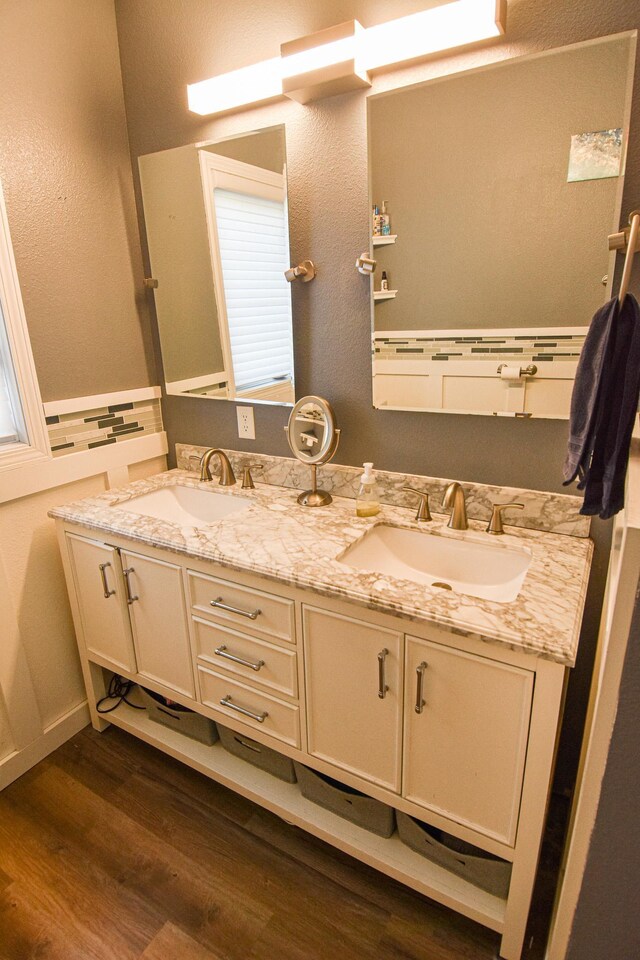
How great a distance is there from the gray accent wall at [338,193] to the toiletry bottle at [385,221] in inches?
2.4

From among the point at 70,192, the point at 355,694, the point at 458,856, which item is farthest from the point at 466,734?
the point at 70,192

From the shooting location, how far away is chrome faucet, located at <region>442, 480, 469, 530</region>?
1.37 metres

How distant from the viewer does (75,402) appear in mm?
1731

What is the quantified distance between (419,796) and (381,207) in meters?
1.44

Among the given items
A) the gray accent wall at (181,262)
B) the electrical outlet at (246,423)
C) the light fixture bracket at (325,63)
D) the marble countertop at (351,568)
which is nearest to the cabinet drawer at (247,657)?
the marble countertop at (351,568)

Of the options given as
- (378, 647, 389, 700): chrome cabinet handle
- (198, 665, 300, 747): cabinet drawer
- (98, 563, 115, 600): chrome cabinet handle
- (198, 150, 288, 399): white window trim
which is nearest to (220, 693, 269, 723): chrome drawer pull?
(198, 665, 300, 747): cabinet drawer

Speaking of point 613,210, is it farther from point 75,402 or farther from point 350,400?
point 75,402

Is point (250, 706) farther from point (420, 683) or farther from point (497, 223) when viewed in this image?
point (497, 223)

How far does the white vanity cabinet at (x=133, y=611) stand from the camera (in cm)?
146

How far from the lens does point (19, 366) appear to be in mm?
1574

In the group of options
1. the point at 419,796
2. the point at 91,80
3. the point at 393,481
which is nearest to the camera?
the point at 419,796

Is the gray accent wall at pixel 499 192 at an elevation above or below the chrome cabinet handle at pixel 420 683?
above

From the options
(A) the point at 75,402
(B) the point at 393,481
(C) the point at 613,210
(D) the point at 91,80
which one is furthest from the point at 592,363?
(D) the point at 91,80

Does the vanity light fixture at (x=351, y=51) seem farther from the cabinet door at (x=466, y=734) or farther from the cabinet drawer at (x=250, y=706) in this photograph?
the cabinet drawer at (x=250, y=706)
